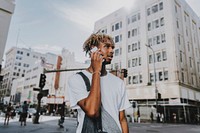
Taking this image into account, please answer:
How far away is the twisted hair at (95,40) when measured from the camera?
191cm

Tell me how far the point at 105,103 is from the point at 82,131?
1.04 ft

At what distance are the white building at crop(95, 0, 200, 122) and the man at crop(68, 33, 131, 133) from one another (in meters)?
25.9

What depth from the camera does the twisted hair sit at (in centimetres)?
191

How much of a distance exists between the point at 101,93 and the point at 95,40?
23.1 inches

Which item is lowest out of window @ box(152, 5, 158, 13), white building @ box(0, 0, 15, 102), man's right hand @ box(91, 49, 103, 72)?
man's right hand @ box(91, 49, 103, 72)

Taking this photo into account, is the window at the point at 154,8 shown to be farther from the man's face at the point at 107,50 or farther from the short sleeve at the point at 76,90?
the short sleeve at the point at 76,90

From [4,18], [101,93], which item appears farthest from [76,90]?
[4,18]

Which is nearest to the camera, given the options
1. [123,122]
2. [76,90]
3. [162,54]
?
[76,90]

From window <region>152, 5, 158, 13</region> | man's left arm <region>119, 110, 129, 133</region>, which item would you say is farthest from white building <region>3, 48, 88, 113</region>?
man's left arm <region>119, 110, 129, 133</region>

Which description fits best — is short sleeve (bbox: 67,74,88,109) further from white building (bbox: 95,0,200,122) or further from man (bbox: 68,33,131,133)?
white building (bbox: 95,0,200,122)

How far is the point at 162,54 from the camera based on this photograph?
2923 centimetres

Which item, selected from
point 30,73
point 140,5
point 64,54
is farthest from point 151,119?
point 30,73

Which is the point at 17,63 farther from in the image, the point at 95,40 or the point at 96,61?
the point at 96,61

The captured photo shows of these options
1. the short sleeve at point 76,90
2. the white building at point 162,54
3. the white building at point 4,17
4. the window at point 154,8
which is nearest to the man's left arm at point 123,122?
the short sleeve at point 76,90
